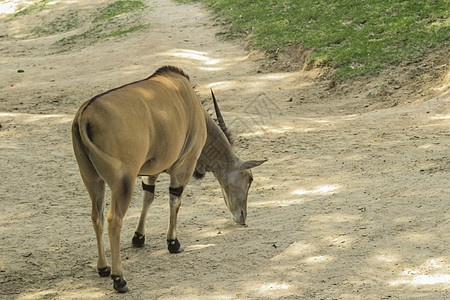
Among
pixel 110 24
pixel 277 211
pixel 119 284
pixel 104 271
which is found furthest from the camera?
pixel 110 24

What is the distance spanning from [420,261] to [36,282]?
3274 mm

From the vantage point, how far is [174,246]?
221 inches

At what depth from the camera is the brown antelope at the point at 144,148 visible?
14.8 ft

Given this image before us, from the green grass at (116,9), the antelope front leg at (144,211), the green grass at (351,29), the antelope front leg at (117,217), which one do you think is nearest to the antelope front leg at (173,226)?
the antelope front leg at (144,211)

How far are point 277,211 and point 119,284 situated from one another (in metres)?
2.53

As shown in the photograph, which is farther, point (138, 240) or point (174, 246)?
point (138, 240)

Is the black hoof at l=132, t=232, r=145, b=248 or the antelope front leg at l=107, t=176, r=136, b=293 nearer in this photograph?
the antelope front leg at l=107, t=176, r=136, b=293

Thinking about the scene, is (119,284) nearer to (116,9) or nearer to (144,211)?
(144,211)

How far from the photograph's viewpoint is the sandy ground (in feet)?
15.4

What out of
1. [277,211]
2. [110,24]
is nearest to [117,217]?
[277,211]

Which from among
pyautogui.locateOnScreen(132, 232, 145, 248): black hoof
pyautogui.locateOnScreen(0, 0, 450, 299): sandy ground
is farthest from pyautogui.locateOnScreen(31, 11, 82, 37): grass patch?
pyautogui.locateOnScreen(132, 232, 145, 248): black hoof

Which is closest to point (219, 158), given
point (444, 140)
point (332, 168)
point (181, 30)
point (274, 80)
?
point (332, 168)

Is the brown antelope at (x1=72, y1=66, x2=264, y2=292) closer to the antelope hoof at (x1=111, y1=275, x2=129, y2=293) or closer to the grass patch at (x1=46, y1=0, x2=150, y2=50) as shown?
the antelope hoof at (x1=111, y1=275, x2=129, y2=293)

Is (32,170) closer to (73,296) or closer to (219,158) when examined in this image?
(219,158)
